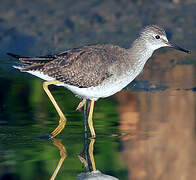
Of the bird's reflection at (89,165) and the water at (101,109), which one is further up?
the water at (101,109)

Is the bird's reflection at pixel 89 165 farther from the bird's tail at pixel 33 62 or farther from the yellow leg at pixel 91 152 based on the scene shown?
the bird's tail at pixel 33 62

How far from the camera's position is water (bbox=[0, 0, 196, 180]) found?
25.9 ft

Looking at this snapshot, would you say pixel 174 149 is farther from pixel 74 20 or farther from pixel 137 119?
pixel 74 20

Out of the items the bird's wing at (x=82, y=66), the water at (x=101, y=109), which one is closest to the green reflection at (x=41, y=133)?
the water at (x=101, y=109)

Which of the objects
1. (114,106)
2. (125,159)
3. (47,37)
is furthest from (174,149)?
(47,37)

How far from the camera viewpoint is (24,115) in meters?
10.2

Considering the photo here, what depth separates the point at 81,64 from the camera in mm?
9602

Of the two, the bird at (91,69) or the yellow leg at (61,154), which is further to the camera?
the bird at (91,69)

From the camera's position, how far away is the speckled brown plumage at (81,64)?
9.50 metres

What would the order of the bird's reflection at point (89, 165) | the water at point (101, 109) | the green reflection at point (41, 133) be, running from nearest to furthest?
the bird's reflection at point (89, 165) < the green reflection at point (41, 133) < the water at point (101, 109)

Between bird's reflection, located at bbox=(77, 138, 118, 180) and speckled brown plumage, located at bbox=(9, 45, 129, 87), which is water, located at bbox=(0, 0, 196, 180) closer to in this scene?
bird's reflection, located at bbox=(77, 138, 118, 180)

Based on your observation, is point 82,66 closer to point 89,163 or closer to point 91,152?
point 91,152

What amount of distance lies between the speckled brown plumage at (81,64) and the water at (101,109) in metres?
0.77

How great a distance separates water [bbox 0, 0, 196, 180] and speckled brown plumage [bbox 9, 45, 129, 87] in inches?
30.3
